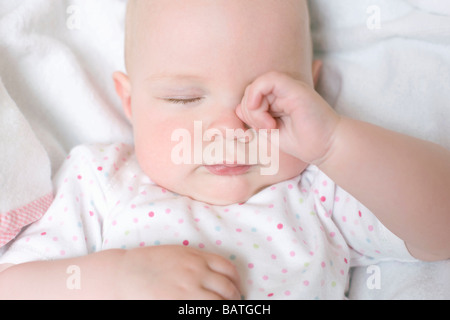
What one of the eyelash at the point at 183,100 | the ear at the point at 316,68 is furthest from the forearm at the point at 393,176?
the ear at the point at 316,68

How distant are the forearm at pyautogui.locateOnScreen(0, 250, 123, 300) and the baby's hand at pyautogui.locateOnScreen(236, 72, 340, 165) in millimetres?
409

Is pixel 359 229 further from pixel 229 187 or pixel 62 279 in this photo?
pixel 62 279

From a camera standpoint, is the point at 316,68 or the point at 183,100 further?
the point at 316,68

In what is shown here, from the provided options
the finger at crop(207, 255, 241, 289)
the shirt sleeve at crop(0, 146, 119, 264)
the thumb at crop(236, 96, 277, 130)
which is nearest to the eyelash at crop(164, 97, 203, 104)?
the thumb at crop(236, 96, 277, 130)

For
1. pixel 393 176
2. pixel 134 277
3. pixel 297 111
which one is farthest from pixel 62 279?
pixel 393 176

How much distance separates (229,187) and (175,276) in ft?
0.92

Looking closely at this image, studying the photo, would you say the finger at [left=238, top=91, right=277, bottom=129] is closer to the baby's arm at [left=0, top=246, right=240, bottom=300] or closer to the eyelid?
the eyelid

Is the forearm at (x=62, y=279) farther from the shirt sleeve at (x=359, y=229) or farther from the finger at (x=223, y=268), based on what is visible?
the shirt sleeve at (x=359, y=229)

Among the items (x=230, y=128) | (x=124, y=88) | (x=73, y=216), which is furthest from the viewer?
(x=124, y=88)

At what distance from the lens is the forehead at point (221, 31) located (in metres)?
1.14

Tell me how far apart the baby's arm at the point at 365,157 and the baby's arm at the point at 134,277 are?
0.96ft

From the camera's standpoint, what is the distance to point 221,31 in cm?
114

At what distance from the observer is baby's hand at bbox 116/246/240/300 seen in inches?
38.2
